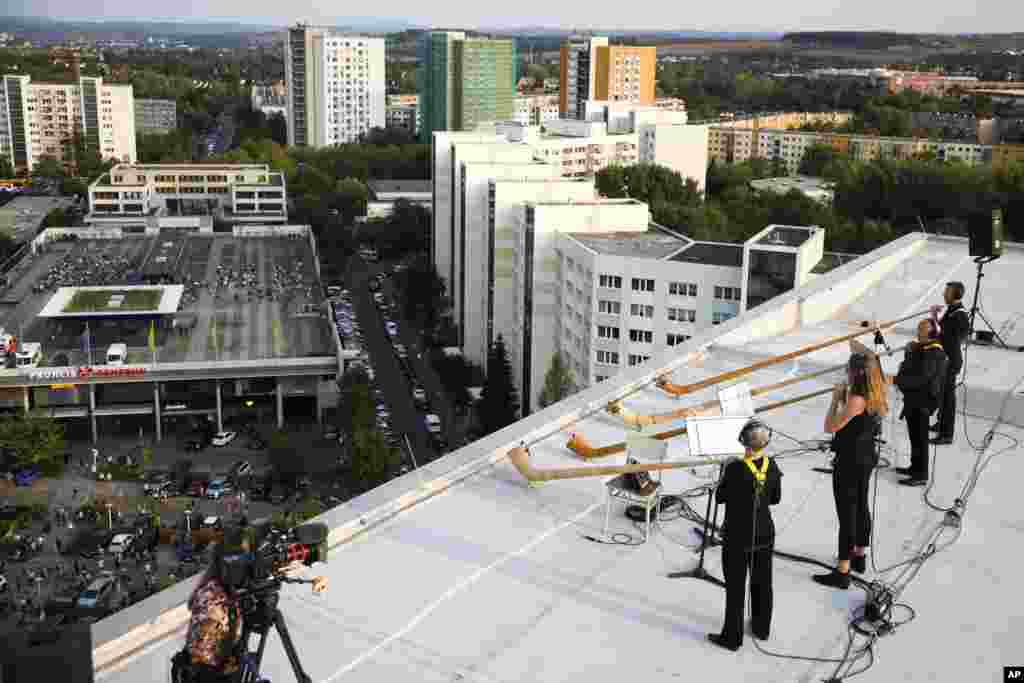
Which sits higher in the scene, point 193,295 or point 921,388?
point 921,388

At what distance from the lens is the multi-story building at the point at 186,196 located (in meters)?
30.4

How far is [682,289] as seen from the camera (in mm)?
12531

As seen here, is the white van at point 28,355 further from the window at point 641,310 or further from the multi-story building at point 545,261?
the window at point 641,310

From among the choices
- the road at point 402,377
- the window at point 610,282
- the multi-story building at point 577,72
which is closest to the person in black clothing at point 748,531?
the window at point 610,282

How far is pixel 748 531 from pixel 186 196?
32845 millimetres

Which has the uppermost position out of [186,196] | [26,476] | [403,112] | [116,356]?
[403,112]

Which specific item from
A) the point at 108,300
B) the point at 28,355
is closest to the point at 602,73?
the point at 108,300

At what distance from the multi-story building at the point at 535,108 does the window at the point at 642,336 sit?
3373 cm

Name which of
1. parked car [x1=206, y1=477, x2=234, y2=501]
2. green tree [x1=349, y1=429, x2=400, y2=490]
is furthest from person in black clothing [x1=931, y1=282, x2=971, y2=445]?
parked car [x1=206, y1=477, x2=234, y2=501]

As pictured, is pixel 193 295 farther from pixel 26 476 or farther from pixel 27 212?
pixel 27 212

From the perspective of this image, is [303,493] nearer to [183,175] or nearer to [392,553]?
[392,553]

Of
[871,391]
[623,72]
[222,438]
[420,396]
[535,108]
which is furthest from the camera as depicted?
[535,108]

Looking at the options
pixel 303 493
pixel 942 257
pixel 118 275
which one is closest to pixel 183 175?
pixel 118 275

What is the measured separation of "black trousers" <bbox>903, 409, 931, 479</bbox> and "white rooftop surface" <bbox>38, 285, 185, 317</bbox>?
17.0 meters
